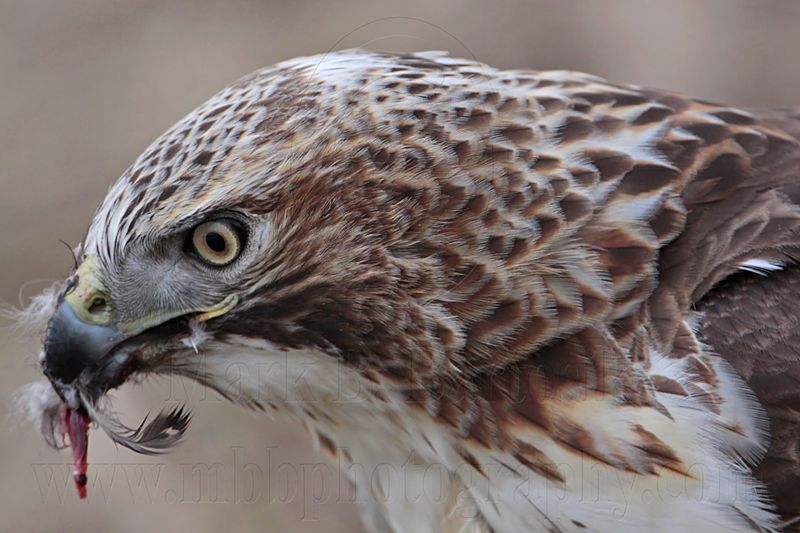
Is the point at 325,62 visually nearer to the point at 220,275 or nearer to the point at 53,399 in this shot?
the point at 220,275

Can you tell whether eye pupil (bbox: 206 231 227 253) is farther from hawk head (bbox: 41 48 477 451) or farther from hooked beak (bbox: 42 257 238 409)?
hooked beak (bbox: 42 257 238 409)

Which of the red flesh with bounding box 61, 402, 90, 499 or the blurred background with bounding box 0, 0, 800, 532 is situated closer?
the red flesh with bounding box 61, 402, 90, 499

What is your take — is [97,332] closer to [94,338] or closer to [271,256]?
[94,338]

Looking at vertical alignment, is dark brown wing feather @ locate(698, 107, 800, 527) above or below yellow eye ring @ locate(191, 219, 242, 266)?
below

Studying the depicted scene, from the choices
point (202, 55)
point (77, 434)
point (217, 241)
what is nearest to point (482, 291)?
point (217, 241)

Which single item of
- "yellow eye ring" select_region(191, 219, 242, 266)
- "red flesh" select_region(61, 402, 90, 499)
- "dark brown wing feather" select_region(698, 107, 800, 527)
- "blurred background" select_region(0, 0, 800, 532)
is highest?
"yellow eye ring" select_region(191, 219, 242, 266)

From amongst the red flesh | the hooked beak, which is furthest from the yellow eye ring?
the red flesh
